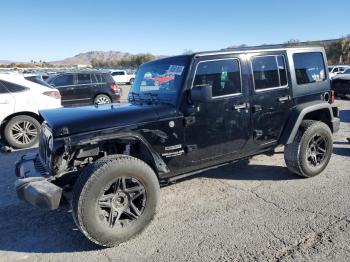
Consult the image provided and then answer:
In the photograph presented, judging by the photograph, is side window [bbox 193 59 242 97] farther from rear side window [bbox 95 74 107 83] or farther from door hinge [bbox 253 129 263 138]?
rear side window [bbox 95 74 107 83]

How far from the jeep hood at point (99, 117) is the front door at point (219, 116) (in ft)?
1.40

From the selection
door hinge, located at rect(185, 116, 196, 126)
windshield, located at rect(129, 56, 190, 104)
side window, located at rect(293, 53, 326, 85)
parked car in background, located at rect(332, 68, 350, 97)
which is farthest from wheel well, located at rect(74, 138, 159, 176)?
parked car in background, located at rect(332, 68, 350, 97)

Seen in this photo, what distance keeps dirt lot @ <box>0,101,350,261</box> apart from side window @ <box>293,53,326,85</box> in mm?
1455

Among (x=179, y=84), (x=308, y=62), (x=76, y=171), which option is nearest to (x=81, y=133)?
(x=76, y=171)

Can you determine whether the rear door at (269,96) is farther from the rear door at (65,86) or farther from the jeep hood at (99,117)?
the rear door at (65,86)

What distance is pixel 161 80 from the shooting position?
447 centimetres

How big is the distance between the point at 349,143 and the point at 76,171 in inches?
226

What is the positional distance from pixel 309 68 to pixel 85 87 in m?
10.1

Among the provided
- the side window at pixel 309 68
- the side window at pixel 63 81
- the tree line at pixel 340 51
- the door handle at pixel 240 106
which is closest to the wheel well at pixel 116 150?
the door handle at pixel 240 106

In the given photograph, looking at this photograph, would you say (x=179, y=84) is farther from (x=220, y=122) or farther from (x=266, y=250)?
(x=266, y=250)

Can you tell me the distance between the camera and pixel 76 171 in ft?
12.2

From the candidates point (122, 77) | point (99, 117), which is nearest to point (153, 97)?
point (99, 117)

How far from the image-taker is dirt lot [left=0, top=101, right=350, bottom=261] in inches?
131

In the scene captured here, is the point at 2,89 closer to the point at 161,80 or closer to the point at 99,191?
the point at 161,80
